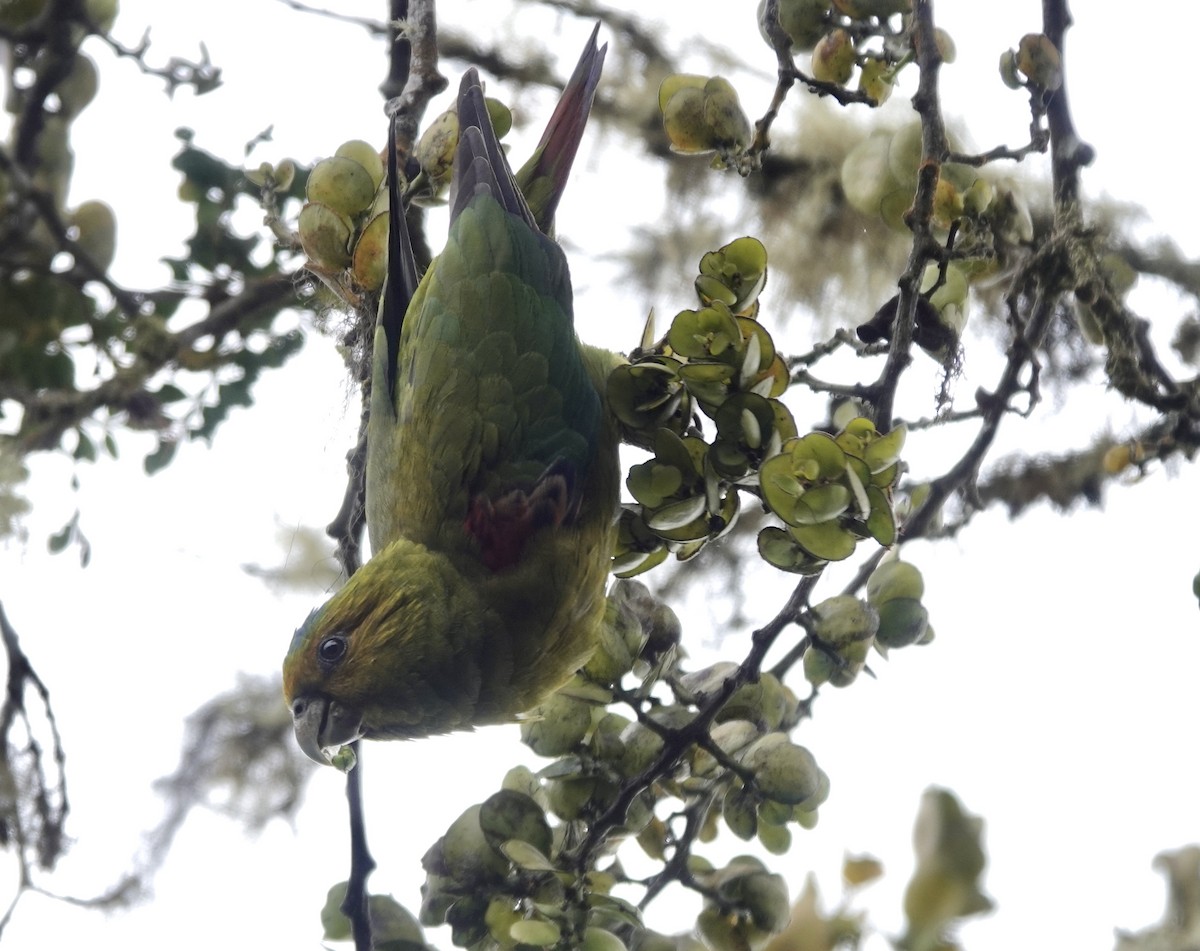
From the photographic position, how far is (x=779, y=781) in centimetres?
139

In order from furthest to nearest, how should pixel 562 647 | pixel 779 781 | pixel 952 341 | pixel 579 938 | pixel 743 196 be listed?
pixel 743 196 < pixel 562 647 < pixel 952 341 < pixel 779 781 < pixel 579 938

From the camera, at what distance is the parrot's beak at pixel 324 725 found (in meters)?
1.96

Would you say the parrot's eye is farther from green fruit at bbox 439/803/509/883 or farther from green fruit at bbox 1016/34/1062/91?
green fruit at bbox 1016/34/1062/91

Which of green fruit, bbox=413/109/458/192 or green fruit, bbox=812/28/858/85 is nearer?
green fruit, bbox=812/28/858/85

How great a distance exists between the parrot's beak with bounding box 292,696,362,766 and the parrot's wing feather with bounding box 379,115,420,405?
1.90ft

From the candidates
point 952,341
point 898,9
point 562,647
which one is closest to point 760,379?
point 952,341

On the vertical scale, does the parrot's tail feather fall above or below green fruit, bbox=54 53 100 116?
below

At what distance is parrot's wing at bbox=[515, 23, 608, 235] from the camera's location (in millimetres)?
2441

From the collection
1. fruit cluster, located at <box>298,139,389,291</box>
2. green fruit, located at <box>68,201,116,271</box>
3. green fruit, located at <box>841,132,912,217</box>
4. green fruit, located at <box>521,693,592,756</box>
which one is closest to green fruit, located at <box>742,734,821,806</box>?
green fruit, located at <box>521,693,592,756</box>

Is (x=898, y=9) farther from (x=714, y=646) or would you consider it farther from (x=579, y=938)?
(x=714, y=646)

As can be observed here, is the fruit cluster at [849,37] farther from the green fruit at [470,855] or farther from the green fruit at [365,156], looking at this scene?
the green fruit at [470,855]

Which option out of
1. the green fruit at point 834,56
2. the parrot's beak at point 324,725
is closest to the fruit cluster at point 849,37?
the green fruit at point 834,56

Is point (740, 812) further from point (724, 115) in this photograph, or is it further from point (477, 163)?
point (477, 163)

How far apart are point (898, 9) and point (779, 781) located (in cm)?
98
